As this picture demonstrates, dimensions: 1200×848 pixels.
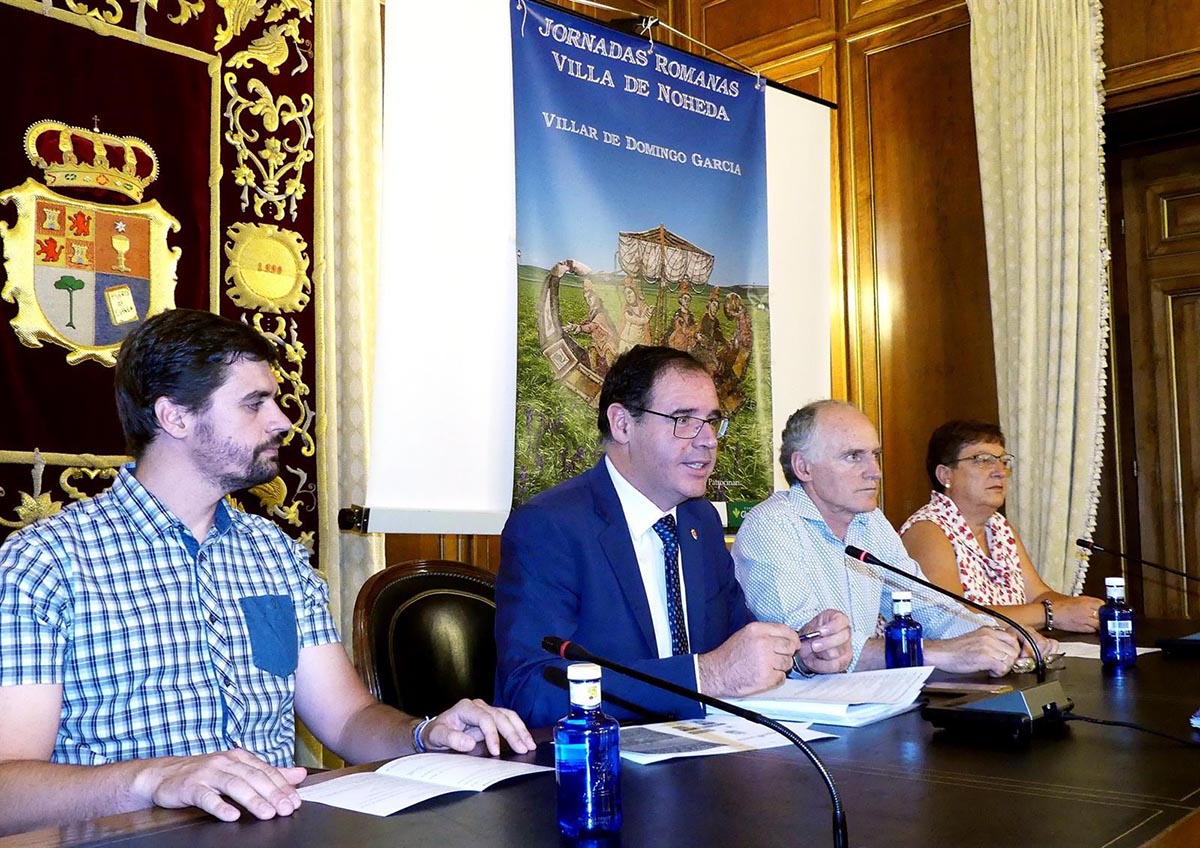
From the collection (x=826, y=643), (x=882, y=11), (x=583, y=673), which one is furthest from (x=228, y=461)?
(x=882, y=11)

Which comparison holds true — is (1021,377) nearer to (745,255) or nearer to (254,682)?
(745,255)

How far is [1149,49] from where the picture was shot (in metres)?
4.30

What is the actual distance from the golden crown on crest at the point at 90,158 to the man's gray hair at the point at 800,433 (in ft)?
6.17

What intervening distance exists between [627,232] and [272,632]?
238cm

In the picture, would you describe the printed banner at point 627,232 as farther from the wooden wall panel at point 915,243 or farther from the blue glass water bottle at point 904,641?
the blue glass water bottle at point 904,641

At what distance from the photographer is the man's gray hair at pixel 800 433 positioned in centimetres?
303

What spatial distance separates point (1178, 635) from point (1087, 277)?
1.69 meters

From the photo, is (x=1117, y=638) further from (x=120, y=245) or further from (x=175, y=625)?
(x=120, y=245)

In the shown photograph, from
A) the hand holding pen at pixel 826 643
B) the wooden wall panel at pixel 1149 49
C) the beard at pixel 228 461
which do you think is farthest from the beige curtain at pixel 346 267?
the wooden wall panel at pixel 1149 49

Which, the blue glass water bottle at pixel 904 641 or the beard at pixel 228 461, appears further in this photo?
the blue glass water bottle at pixel 904 641

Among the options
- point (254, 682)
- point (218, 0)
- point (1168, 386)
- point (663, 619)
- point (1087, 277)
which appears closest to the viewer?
point (254, 682)

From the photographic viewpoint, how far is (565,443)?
3771 millimetres

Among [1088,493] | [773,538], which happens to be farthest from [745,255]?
[773,538]

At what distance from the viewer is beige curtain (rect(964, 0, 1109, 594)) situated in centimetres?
435
